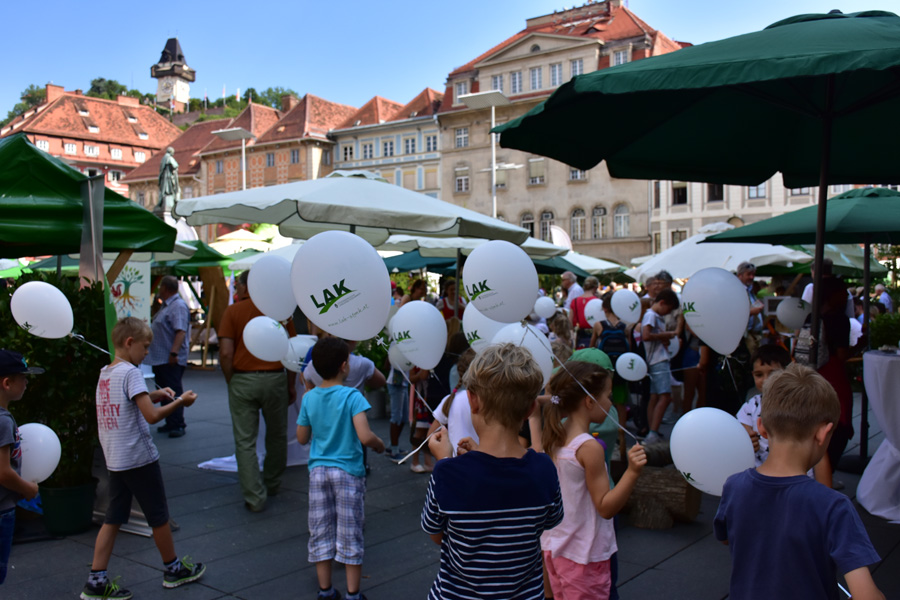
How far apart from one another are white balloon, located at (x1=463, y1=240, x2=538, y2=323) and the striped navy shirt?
187 cm

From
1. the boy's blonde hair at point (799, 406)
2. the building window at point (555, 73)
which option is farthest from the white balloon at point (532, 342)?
the building window at point (555, 73)

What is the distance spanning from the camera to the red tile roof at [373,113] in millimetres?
55906

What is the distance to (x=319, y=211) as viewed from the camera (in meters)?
6.06

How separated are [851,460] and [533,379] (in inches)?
229

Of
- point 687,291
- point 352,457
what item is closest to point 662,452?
point 687,291

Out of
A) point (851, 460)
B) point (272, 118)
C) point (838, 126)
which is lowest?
point (851, 460)

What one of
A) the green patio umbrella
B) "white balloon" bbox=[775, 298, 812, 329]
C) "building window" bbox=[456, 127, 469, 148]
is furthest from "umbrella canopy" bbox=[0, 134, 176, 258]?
"building window" bbox=[456, 127, 469, 148]

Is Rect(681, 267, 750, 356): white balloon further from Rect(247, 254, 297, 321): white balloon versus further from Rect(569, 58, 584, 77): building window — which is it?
Rect(569, 58, 584, 77): building window

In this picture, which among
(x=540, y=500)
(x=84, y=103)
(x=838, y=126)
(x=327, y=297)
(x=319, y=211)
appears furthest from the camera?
(x=84, y=103)

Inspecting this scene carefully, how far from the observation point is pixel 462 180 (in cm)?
4891

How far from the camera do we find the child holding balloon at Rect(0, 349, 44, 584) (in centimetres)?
306

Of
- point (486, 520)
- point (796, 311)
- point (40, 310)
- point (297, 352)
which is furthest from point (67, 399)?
point (796, 311)

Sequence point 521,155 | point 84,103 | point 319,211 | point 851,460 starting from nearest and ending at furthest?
point 319,211, point 851,460, point 521,155, point 84,103

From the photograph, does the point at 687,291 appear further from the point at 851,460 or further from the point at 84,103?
the point at 84,103
